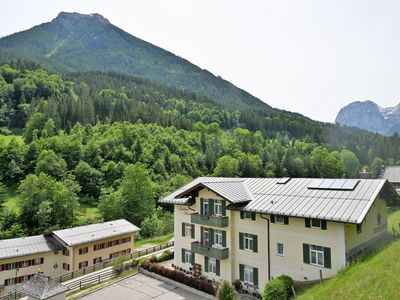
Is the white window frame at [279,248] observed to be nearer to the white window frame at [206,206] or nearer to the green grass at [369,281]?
the green grass at [369,281]

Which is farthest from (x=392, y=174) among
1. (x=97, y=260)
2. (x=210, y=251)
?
(x=97, y=260)

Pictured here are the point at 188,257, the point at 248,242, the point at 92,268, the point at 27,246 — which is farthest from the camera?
the point at 92,268

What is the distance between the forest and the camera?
69.1 metres

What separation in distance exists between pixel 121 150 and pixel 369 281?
97.4m

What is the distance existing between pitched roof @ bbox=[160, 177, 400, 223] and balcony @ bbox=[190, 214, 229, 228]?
1517mm

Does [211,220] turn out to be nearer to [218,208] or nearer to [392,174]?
[218,208]

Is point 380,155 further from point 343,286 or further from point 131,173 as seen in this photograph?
point 343,286

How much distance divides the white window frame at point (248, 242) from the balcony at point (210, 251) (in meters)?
1.81

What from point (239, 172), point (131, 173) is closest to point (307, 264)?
point (131, 173)

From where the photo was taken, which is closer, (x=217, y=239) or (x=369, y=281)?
(x=369, y=281)

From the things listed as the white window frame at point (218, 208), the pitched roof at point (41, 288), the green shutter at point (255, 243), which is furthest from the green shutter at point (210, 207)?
the pitched roof at point (41, 288)

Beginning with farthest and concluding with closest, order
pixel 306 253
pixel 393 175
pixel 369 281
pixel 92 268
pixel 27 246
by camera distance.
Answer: pixel 393 175
pixel 92 268
pixel 27 246
pixel 306 253
pixel 369 281

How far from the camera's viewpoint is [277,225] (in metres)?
26.1

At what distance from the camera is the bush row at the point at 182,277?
28.2 meters
